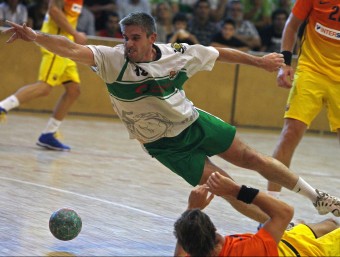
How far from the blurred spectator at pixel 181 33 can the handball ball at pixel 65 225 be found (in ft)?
28.0

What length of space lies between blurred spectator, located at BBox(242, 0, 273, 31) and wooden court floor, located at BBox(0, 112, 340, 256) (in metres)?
3.94

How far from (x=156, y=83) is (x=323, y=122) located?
9.11 meters

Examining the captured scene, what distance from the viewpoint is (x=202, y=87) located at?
1405 centimetres

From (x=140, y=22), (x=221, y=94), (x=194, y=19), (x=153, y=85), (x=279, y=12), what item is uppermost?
(x=140, y=22)

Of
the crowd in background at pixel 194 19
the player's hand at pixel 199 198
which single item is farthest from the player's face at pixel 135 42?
the crowd in background at pixel 194 19

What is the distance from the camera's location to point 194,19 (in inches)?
582

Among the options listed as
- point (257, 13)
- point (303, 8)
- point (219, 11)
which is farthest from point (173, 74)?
point (257, 13)

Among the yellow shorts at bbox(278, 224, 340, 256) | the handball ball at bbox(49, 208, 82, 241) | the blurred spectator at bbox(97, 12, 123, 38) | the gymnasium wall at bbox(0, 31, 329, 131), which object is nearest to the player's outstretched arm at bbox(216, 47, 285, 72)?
the yellow shorts at bbox(278, 224, 340, 256)

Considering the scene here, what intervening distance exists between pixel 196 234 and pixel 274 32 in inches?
428

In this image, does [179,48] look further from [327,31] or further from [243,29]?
[243,29]

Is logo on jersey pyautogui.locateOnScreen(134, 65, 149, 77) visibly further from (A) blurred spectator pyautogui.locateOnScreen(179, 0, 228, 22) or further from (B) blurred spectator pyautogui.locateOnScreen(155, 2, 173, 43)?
(A) blurred spectator pyautogui.locateOnScreen(179, 0, 228, 22)

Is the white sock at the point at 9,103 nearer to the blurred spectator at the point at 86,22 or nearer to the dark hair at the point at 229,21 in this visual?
the blurred spectator at the point at 86,22

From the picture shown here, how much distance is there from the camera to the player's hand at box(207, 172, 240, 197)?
4.80 metres

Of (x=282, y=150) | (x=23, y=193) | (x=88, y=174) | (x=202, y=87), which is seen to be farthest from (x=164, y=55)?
(x=202, y=87)
